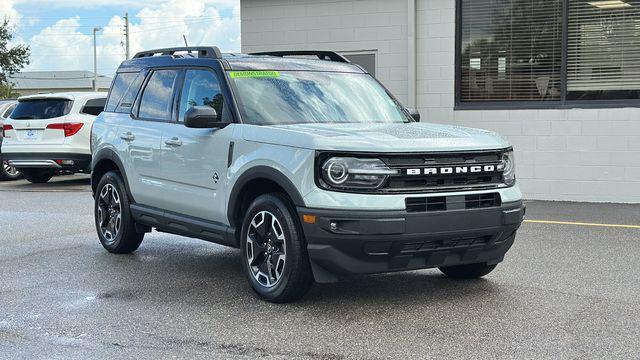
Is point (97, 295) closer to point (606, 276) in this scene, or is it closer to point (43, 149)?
point (606, 276)

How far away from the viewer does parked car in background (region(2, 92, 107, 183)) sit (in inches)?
575

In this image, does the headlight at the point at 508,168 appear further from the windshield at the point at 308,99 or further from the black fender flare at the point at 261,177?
the black fender flare at the point at 261,177

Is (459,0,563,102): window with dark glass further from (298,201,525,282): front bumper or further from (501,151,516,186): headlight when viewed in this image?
(298,201,525,282): front bumper

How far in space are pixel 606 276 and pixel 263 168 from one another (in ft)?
10.3

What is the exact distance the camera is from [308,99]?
20.7 feet

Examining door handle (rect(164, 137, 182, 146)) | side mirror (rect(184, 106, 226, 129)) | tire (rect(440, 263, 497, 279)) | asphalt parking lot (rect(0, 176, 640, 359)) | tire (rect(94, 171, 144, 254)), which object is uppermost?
side mirror (rect(184, 106, 226, 129))

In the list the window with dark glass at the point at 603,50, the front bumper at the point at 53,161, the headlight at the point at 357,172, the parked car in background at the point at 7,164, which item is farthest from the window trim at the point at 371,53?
the headlight at the point at 357,172

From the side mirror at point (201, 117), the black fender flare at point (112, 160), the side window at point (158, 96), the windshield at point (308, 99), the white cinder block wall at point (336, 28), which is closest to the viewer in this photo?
the side mirror at point (201, 117)

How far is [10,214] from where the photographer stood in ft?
35.8

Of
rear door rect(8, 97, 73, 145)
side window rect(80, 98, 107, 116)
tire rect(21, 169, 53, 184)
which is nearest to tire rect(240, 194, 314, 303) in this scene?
rear door rect(8, 97, 73, 145)

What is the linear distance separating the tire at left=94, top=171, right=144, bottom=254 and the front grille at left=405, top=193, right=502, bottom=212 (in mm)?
3367

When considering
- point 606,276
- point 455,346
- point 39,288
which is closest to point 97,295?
point 39,288

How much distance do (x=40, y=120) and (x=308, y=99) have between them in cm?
992

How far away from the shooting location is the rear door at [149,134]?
6945mm
